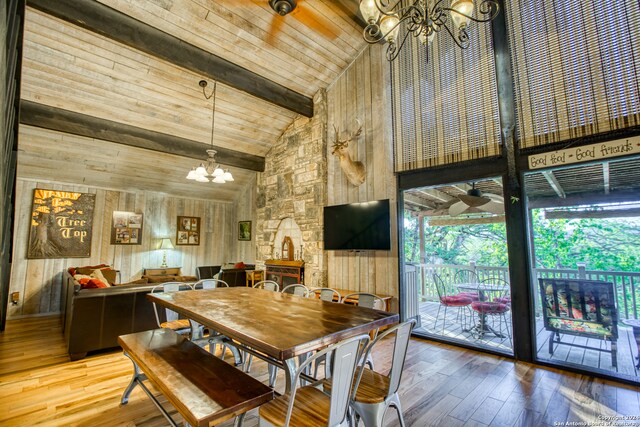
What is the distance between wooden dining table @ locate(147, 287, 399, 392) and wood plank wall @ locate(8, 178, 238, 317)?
15.1 feet

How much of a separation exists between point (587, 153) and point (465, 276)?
333 cm

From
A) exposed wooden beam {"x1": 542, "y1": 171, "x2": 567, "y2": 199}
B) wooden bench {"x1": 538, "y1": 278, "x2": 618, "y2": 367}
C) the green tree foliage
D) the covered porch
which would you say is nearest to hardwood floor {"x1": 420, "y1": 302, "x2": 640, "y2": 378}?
the covered porch

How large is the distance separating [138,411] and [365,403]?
6.24ft

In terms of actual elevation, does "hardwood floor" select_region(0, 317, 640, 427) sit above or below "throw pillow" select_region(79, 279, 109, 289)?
below

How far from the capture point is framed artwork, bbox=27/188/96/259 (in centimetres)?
547

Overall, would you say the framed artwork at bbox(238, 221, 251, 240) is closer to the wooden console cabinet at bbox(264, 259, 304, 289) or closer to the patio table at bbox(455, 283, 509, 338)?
the wooden console cabinet at bbox(264, 259, 304, 289)

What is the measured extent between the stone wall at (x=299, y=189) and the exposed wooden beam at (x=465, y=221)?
3.06 metres

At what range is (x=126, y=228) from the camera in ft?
21.6

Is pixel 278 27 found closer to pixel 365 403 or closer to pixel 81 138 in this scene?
pixel 81 138

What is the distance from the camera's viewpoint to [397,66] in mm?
4367

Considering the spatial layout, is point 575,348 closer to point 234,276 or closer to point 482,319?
point 482,319

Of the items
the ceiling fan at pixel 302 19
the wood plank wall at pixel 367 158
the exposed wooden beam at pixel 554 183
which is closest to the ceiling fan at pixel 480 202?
the exposed wooden beam at pixel 554 183

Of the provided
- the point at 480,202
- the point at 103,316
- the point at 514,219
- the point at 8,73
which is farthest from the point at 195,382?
the point at 480,202

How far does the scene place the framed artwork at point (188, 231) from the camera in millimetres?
7445
